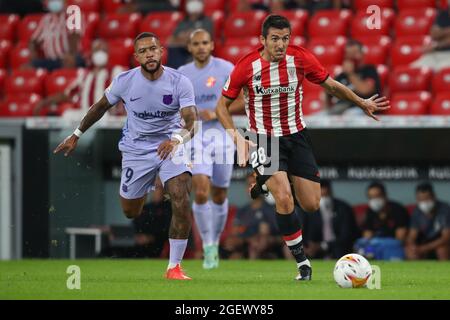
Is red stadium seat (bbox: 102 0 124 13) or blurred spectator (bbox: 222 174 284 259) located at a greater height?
red stadium seat (bbox: 102 0 124 13)

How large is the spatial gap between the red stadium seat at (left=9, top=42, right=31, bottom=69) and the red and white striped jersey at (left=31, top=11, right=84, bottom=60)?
291 mm

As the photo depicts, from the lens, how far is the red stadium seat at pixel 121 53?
17438 millimetres

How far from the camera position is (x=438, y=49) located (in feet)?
53.2

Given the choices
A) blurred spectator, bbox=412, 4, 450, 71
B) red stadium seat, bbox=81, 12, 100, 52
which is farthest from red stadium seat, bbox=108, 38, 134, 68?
blurred spectator, bbox=412, 4, 450, 71

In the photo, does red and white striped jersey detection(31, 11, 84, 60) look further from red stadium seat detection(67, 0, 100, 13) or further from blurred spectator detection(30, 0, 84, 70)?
red stadium seat detection(67, 0, 100, 13)

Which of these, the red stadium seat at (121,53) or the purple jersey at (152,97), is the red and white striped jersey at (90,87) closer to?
the red stadium seat at (121,53)

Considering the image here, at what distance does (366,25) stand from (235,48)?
196 cm

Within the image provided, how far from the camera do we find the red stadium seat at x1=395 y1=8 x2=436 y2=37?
1686cm

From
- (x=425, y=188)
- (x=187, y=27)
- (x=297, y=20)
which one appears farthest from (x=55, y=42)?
(x=425, y=188)

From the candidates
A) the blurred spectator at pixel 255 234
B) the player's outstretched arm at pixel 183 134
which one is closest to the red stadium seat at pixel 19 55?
the blurred spectator at pixel 255 234

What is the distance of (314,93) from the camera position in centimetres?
1584

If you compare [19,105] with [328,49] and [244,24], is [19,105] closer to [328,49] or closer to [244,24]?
[244,24]

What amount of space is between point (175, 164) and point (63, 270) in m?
2.54
